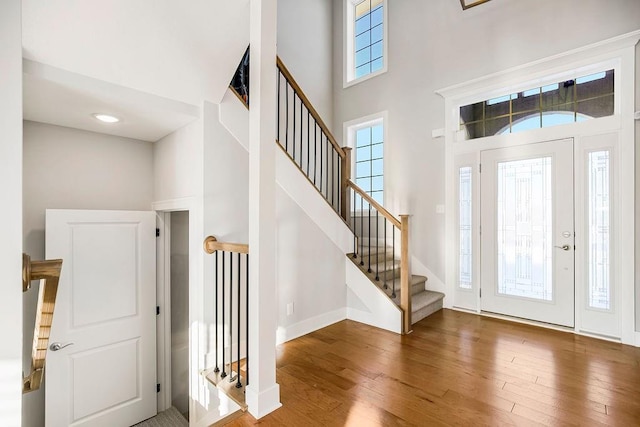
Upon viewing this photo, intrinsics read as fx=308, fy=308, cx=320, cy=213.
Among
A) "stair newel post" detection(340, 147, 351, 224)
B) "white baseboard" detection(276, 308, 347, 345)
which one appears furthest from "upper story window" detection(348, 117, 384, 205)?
"white baseboard" detection(276, 308, 347, 345)

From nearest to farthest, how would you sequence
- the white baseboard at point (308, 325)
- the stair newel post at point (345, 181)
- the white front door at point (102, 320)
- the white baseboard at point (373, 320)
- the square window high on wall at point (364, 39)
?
the white front door at point (102, 320)
the white baseboard at point (308, 325)
the white baseboard at point (373, 320)
the stair newel post at point (345, 181)
the square window high on wall at point (364, 39)

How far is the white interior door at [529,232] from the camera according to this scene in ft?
10.9

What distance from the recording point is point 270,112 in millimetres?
2049

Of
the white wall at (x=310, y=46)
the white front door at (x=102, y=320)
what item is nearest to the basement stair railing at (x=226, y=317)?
the white front door at (x=102, y=320)

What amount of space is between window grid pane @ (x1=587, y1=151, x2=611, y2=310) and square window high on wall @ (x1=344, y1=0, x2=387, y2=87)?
309 centimetres

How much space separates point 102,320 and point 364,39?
5445 millimetres

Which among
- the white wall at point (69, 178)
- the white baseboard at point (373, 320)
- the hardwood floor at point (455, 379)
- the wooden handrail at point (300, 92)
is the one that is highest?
the wooden handrail at point (300, 92)

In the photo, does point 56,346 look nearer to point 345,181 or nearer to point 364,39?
point 345,181

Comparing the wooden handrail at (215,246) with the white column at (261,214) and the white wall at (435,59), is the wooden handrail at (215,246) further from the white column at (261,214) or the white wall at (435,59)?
the white wall at (435,59)

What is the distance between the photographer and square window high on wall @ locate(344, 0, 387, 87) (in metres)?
5.02

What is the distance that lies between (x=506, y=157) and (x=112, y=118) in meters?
4.11

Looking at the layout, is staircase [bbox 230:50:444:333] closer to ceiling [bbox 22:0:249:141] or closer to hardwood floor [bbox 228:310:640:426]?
hardwood floor [bbox 228:310:640:426]

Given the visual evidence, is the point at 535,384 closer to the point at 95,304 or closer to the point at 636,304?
the point at 636,304

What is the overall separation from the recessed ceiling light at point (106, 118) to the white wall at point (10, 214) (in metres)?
1.43
